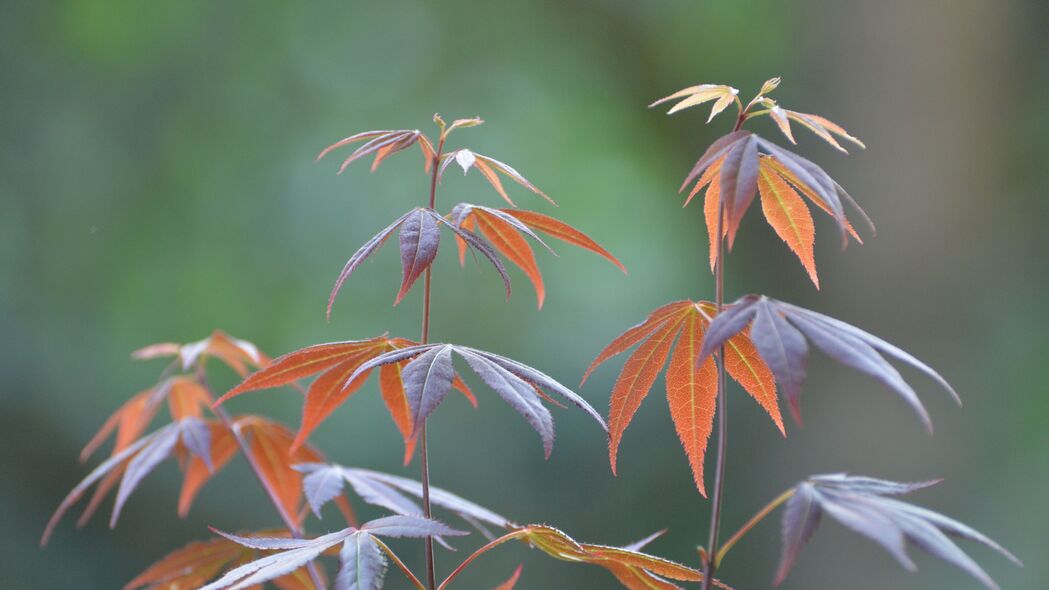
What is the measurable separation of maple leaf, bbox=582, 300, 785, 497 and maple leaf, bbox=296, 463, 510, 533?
14 centimetres

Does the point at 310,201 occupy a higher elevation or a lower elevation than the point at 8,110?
lower

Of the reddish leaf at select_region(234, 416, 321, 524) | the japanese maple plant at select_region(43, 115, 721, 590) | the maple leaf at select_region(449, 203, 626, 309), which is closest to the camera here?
the japanese maple plant at select_region(43, 115, 721, 590)

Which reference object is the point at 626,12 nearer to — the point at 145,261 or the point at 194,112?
the point at 194,112

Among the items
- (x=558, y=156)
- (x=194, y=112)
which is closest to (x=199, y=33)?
(x=194, y=112)

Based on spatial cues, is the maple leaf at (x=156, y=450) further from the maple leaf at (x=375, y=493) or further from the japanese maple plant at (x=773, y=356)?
the japanese maple plant at (x=773, y=356)

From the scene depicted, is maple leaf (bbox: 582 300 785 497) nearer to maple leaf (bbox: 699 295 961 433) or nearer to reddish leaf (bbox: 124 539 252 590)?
maple leaf (bbox: 699 295 961 433)

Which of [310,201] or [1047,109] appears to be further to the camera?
[310,201]

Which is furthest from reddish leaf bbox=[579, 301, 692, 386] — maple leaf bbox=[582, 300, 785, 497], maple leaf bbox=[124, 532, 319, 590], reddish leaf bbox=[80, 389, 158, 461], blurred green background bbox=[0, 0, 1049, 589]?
blurred green background bbox=[0, 0, 1049, 589]

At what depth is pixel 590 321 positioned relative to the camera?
226 cm

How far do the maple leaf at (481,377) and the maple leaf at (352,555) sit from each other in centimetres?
6

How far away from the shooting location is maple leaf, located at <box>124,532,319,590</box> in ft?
2.57

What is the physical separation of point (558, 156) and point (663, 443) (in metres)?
0.76

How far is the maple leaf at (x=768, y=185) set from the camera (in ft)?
1.59

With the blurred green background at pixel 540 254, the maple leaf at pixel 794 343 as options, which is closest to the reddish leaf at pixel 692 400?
the maple leaf at pixel 794 343
